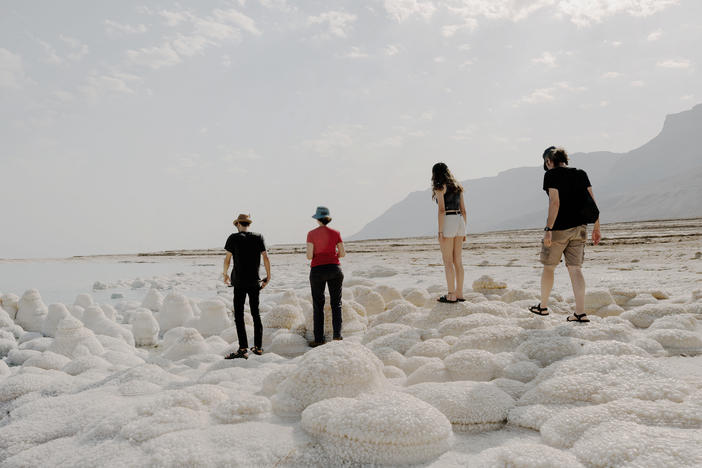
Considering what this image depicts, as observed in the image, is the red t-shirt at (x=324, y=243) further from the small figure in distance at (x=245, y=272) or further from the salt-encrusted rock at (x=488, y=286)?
the salt-encrusted rock at (x=488, y=286)

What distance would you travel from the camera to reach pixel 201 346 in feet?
15.7

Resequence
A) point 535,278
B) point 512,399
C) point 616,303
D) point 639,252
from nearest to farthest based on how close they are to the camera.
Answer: point 512,399
point 616,303
point 535,278
point 639,252

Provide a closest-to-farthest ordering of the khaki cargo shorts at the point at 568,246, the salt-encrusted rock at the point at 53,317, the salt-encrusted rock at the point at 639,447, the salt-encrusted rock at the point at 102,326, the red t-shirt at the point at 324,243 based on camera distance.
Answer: the salt-encrusted rock at the point at 639,447 → the khaki cargo shorts at the point at 568,246 → the red t-shirt at the point at 324,243 → the salt-encrusted rock at the point at 102,326 → the salt-encrusted rock at the point at 53,317

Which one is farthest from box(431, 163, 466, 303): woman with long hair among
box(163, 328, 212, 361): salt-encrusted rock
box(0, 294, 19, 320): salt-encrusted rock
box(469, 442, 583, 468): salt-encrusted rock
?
box(0, 294, 19, 320): salt-encrusted rock

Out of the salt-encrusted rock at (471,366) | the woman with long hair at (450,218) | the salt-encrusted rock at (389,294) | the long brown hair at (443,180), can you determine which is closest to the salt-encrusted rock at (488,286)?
the salt-encrusted rock at (389,294)

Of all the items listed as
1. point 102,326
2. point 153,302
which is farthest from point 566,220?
point 153,302

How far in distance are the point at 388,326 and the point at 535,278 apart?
5.67 metres

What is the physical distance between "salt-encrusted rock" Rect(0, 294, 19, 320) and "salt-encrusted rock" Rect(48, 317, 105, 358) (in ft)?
10.00

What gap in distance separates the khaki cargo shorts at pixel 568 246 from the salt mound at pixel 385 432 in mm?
2886

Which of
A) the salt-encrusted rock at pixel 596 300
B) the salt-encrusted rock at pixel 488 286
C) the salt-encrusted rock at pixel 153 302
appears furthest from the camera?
the salt-encrusted rock at pixel 153 302

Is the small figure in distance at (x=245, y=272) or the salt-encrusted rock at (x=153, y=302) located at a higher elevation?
the small figure in distance at (x=245, y=272)

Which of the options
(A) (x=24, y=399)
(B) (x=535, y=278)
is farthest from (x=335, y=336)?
(B) (x=535, y=278)

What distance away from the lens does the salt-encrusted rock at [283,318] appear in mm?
5262

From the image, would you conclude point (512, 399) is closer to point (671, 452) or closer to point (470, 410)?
point (470, 410)
